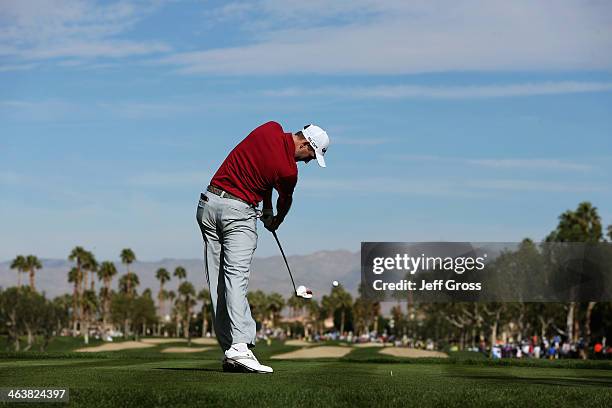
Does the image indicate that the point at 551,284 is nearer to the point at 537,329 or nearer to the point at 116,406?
the point at 537,329

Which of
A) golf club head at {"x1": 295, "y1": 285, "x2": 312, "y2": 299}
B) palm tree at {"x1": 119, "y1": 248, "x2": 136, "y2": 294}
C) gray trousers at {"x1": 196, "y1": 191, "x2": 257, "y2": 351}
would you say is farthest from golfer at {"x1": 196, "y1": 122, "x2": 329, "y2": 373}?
palm tree at {"x1": 119, "y1": 248, "x2": 136, "y2": 294}

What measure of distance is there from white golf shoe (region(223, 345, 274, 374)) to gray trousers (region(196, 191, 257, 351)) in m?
0.11

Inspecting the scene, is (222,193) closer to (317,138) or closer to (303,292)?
(317,138)

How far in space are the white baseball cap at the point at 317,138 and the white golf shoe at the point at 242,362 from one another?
1941 mm

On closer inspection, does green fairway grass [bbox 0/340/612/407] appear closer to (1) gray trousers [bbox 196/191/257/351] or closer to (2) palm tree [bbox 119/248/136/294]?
(1) gray trousers [bbox 196/191/257/351]

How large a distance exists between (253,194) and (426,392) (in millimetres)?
3217

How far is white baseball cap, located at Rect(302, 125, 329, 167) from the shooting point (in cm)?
966

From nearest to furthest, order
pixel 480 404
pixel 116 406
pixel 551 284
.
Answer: pixel 116 406, pixel 480 404, pixel 551 284

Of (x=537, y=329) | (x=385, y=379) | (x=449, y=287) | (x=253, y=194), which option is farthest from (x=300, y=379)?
(x=537, y=329)

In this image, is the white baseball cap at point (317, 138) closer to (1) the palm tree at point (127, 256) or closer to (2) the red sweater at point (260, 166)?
(2) the red sweater at point (260, 166)

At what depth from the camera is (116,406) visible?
20.3 ft

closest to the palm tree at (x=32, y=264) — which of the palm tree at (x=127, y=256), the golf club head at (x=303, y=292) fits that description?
the palm tree at (x=127, y=256)

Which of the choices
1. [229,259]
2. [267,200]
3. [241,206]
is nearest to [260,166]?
[241,206]

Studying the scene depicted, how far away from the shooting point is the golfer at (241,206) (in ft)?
31.3
